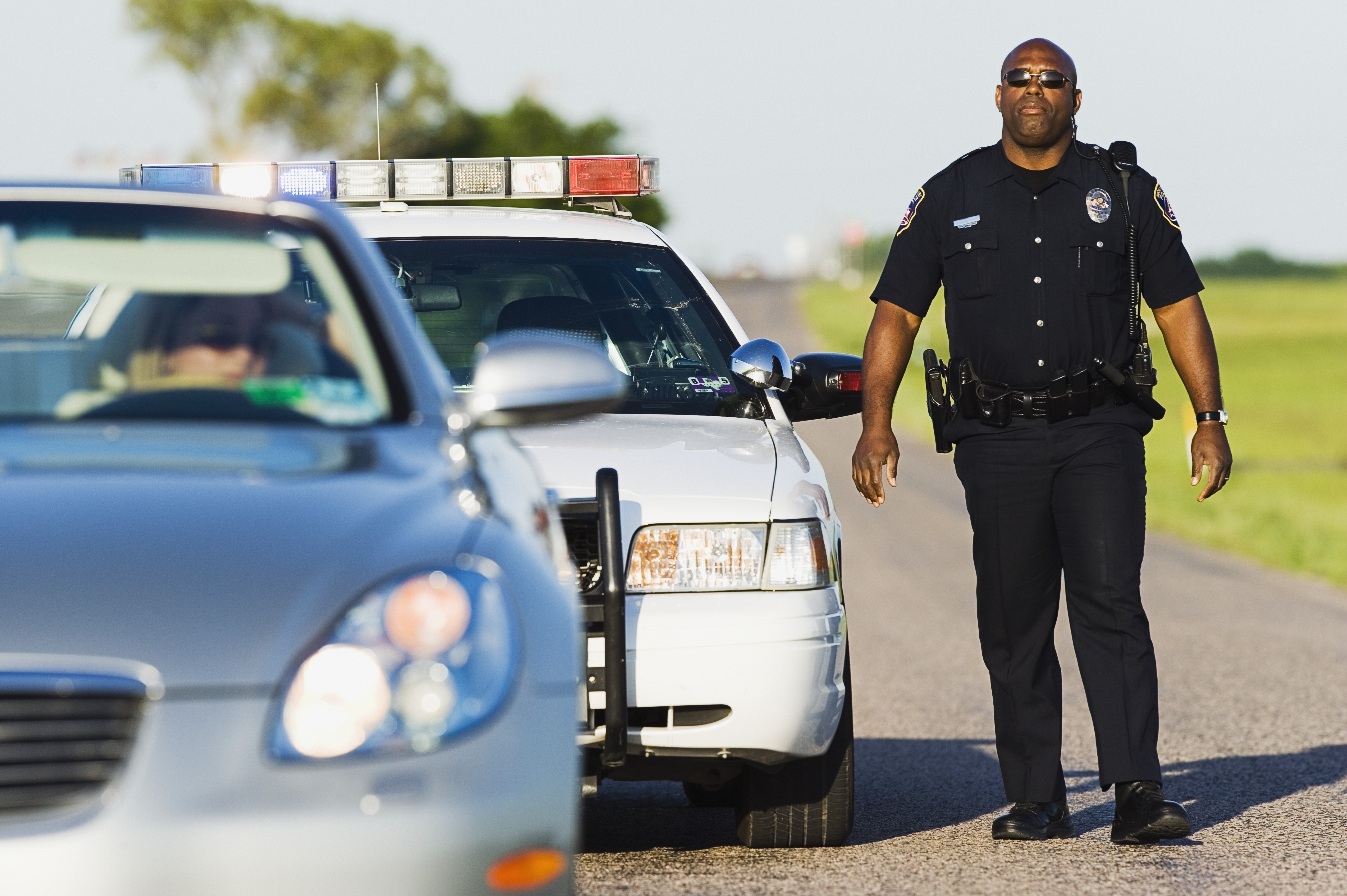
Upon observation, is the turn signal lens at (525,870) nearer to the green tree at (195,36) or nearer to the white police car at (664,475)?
the white police car at (664,475)

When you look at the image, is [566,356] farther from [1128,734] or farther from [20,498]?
[1128,734]

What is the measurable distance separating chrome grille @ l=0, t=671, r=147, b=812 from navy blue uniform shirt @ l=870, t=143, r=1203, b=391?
3.29 metres

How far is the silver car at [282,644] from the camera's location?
247 centimetres

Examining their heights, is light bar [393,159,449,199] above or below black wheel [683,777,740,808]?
above

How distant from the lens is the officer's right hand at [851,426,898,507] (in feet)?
17.7

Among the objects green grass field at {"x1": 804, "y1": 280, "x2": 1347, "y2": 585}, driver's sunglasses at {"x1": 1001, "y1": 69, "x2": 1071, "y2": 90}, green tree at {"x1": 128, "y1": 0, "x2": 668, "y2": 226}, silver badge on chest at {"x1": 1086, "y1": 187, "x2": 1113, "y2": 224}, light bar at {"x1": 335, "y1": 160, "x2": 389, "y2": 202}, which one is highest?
green tree at {"x1": 128, "y1": 0, "x2": 668, "y2": 226}

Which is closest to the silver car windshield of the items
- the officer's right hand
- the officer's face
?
the officer's right hand

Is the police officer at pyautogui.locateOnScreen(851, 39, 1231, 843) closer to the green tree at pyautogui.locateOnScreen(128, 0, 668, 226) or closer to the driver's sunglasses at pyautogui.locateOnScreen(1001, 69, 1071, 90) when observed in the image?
the driver's sunglasses at pyautogui.locateOnScreen(1001, 69, 1071, 90)

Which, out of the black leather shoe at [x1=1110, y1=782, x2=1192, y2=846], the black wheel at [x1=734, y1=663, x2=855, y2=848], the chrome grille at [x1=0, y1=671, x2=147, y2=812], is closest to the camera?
the chrome grille at [x1=0, y1=671, x2=147, y2=812]

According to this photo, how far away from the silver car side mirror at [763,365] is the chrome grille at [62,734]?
285cm

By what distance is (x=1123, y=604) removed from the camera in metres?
5.23

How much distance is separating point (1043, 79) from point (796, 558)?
5.25ft

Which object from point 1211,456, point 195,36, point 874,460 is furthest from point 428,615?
point 195,36

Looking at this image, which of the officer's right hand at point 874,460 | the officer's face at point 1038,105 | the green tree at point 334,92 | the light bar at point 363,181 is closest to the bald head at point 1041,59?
the officer's face at point 1038,105
